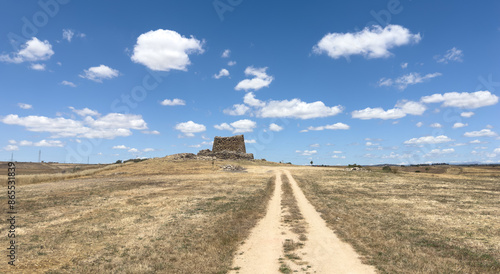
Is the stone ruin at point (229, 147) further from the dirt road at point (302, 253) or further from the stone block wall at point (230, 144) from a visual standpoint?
the dirt road at point (302, 253)

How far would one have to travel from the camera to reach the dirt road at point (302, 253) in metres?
8.86

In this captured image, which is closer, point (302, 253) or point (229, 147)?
point (302, 253)

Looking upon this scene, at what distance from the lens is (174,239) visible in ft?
40.2

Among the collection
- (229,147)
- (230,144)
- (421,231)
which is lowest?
(421,231)

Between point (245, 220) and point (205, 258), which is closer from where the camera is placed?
point (205, 258)

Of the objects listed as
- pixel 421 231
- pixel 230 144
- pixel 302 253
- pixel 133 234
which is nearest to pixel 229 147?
pixel 230 144

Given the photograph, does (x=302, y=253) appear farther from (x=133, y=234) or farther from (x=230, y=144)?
(x=230, y=144)

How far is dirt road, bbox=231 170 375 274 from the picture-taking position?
886cm

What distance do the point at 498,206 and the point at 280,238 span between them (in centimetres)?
1858

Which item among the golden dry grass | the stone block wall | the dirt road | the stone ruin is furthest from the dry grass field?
the stone block wall

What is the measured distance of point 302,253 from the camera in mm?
10281

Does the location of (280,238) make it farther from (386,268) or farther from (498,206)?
(498,206)

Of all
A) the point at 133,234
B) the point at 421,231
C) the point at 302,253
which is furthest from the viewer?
the point at 421,231

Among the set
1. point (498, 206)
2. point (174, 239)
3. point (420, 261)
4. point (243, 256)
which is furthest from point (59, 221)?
point (498, 206)
